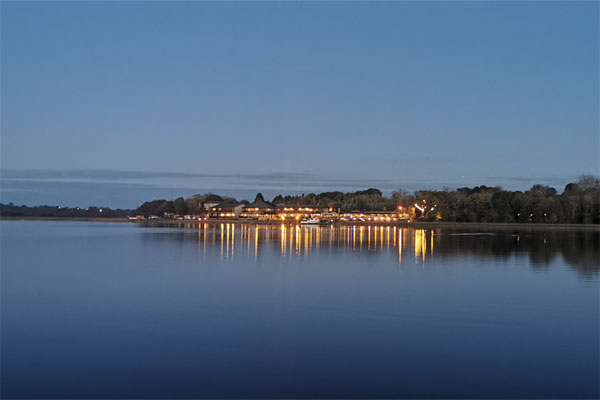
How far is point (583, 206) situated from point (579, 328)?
212 ft

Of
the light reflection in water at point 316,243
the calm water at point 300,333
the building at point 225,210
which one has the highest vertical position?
the building at point 225,210

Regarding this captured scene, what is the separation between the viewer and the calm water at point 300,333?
6.89 meters

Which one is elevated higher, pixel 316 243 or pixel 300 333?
pixel 316 243

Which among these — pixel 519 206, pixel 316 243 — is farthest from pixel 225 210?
pixel 316 243

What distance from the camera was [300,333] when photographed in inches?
378

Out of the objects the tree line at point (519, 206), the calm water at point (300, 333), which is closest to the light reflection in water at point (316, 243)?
the calm water at point (300, 333)

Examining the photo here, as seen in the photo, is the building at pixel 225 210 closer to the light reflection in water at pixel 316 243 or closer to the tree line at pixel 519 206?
the tree line at pixel 519 206

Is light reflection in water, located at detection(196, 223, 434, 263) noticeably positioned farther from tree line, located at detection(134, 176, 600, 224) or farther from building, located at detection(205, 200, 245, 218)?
building, located at detection(205, 200, 245, 218)

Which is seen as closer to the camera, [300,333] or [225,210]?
[300,333]

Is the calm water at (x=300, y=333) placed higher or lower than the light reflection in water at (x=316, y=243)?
lower

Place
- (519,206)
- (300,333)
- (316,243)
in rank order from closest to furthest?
(300,333), (316,243), (519,206)

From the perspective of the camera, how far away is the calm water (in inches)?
271

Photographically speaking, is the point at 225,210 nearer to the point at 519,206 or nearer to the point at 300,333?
the point at 519,206

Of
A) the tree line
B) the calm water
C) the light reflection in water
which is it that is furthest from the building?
the calm water
